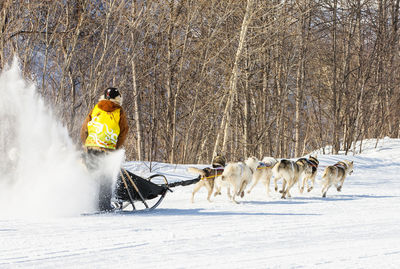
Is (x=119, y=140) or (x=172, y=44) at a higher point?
(x=172, y=44)

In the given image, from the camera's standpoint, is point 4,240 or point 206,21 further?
point 206,21

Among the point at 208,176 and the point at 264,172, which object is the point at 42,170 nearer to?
the point at 208,176

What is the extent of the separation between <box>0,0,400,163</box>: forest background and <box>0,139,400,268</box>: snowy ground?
17.9 feet

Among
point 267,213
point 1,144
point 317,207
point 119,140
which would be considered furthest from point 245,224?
point 1,144

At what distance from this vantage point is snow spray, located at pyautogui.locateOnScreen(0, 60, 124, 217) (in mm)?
5082

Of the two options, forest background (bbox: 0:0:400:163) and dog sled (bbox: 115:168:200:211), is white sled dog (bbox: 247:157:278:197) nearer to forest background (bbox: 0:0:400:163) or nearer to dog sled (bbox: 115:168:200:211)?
dog sled (bbox: 115:168:200:211)

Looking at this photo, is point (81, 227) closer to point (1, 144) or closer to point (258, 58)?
point (1, 144)

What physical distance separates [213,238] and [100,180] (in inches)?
66.1

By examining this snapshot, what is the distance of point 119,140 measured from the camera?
521 cm

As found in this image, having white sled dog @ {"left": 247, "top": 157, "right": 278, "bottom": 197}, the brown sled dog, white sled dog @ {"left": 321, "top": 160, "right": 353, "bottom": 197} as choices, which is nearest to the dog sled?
the brown sled dog

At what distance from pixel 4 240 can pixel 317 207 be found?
463 cm

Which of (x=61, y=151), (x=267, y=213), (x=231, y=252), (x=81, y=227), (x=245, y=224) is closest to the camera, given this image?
(x=231, y=252)

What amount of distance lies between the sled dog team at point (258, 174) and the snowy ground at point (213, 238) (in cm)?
37

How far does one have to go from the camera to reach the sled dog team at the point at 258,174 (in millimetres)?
Answer: 6952
